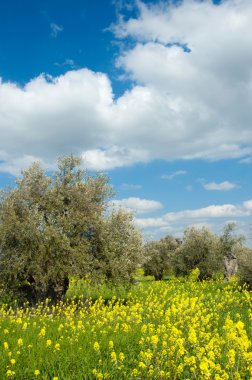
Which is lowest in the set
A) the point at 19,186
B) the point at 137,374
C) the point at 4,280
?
the point at 137,374

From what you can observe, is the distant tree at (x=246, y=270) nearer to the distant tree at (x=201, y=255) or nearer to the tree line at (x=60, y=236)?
the tree line at (x=60, y=236)

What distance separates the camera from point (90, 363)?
8352mm

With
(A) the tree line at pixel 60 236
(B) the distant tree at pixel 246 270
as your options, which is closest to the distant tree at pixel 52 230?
(A) the tree line at pixel 60 236

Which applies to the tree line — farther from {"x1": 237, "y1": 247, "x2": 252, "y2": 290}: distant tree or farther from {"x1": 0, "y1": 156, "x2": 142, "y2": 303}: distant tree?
{"x1": 237, "y1": 247, "x2": 252, "y2": 290}: distant tree

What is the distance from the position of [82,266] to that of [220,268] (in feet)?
88.4

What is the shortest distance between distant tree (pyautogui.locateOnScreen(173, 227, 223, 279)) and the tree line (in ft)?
69.5

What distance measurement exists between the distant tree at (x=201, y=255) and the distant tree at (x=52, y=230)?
22.4 meters

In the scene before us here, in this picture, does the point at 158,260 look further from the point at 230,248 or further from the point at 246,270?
the point at 246,270

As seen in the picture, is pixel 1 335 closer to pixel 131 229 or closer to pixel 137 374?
pixel 137 374

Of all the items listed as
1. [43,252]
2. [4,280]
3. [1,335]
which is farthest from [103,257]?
[1,335]

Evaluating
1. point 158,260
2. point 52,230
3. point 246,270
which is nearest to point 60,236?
point 52,230

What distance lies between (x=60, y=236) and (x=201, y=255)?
2740cm

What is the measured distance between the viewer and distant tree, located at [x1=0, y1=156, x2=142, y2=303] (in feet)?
69.4

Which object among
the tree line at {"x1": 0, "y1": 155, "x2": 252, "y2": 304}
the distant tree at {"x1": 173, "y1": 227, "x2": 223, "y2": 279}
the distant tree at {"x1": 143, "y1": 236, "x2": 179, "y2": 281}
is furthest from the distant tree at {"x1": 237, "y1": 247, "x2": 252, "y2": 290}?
the distant tree at {"x1": 143, "y1": 236, "x2": 179, "y2": 281}
